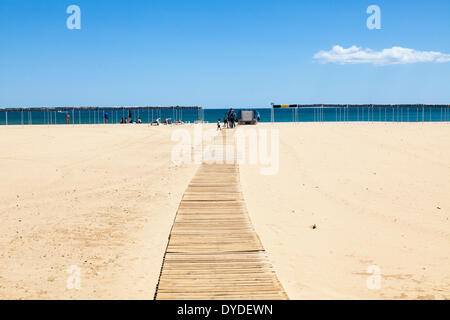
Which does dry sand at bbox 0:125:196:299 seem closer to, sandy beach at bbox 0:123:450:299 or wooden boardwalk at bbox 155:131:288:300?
sandy beach at bbox 0:123:450:299

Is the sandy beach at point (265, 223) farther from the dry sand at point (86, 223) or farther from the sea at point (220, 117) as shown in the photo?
the sea at point (220, 117)

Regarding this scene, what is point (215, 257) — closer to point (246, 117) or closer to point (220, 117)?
point (246, 117)

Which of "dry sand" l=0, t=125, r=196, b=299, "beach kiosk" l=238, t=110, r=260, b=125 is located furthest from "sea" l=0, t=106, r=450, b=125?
"dry sand" l=0, t=125, r=196, b=299

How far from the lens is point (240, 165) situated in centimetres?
1355

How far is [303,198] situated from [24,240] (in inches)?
228

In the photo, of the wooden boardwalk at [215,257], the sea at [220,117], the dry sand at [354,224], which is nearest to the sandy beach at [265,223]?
the dry sand at [354,224]

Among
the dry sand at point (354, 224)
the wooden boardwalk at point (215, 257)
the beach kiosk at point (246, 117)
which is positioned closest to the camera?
the wooden boardwalk at point (215, 257)

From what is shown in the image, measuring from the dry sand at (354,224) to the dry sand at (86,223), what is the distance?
1.82 m

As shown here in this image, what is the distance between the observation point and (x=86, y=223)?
26.4 ft

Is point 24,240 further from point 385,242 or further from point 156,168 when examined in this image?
point 156,168

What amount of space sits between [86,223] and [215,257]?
3.29 meters

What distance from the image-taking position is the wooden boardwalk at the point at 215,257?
4.73 m

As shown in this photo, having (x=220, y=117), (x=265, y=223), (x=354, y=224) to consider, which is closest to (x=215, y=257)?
Result: (x=265, y=223)

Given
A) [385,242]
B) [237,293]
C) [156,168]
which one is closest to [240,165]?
[156,168]
